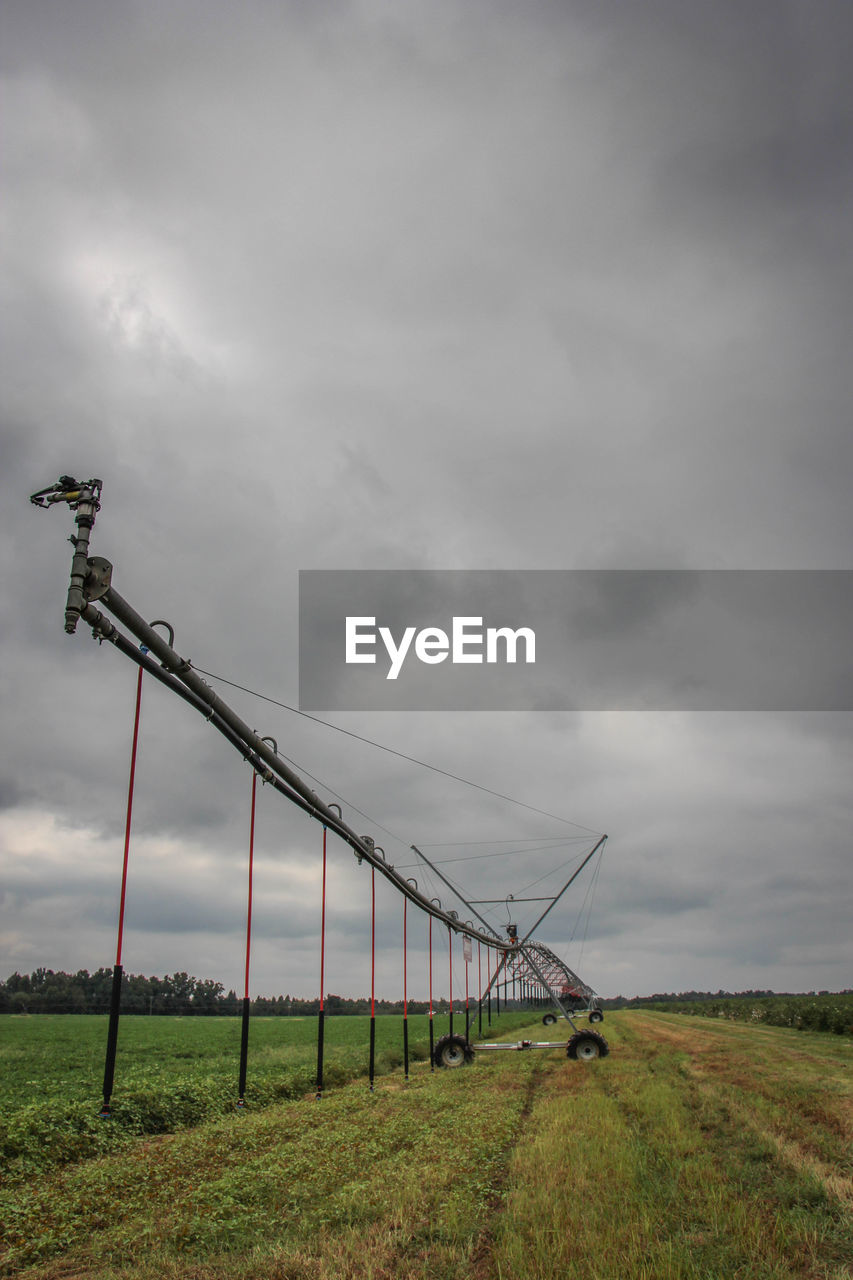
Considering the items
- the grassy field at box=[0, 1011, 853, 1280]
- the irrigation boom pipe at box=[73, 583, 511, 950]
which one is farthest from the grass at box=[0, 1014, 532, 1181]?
the irrigation boom pipe at box=[73, 583, 511, 950]

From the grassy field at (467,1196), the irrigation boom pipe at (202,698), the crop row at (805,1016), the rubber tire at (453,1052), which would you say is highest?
the irrigation boom pipe at (202,698)

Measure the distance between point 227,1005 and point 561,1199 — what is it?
129 meters

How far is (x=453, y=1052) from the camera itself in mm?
28672

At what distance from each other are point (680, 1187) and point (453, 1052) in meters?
19.7

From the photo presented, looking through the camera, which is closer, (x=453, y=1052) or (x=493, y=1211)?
(x=493, y=1211)

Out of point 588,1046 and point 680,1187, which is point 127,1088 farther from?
point 588,1046

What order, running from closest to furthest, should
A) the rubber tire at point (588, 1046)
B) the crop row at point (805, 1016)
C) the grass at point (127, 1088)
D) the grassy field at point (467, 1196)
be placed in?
the grassy field at point (467, 1196) → the grass at point (127, 1088) → the rubber tire at point (588, 1046) → the crop row at point (805, 1016)

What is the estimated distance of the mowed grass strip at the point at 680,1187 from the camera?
7.95 m

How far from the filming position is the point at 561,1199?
10.0 meters

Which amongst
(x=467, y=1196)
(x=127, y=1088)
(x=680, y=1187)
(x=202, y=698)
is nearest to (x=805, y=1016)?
(x=127, y=1088)

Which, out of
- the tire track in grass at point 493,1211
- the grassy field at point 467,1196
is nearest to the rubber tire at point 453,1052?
the tire track in grass at point 493,1211

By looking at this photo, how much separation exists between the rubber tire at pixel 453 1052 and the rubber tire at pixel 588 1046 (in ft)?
12.9

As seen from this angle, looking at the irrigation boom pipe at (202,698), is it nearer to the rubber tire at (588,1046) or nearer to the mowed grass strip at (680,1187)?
the mowed grass strip at (680,1187)

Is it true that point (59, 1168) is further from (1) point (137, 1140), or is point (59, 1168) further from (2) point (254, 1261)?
(2) point (254, 1261)
